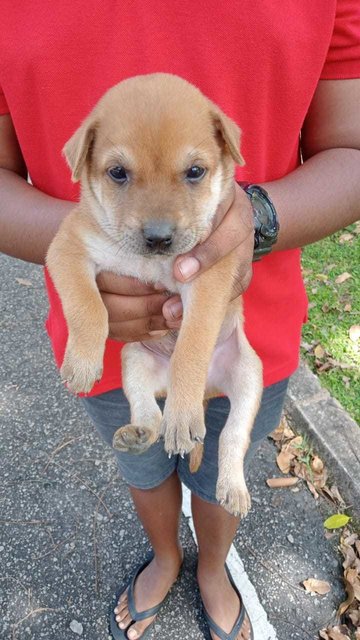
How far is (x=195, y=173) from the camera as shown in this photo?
A: 177 centimetres

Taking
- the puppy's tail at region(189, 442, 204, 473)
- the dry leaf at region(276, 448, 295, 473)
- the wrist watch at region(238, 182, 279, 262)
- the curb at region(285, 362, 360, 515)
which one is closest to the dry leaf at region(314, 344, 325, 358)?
the curb at region(285, 362, 360, 515)

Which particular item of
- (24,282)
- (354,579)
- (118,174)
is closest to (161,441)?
(118,174)

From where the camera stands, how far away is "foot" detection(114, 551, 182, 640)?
8.91ft

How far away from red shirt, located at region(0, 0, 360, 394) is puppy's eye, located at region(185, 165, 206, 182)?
0.20 m

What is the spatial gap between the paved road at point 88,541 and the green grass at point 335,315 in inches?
25.6

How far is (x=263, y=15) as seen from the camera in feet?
5.19

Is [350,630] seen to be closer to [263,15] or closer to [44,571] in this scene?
[44,571]

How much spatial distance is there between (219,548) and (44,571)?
1.00 metres

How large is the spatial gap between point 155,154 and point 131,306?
0.48 metres

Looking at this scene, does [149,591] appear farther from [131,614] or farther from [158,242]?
[158,242]

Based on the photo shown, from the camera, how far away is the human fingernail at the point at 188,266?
1750 mm

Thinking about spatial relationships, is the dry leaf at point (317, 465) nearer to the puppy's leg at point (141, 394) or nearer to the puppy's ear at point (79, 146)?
the puppy's leg at point (141, 394)

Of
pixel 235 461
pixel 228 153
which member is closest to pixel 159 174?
pixel 228 153

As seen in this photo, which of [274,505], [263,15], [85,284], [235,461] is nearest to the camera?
[263,15]
